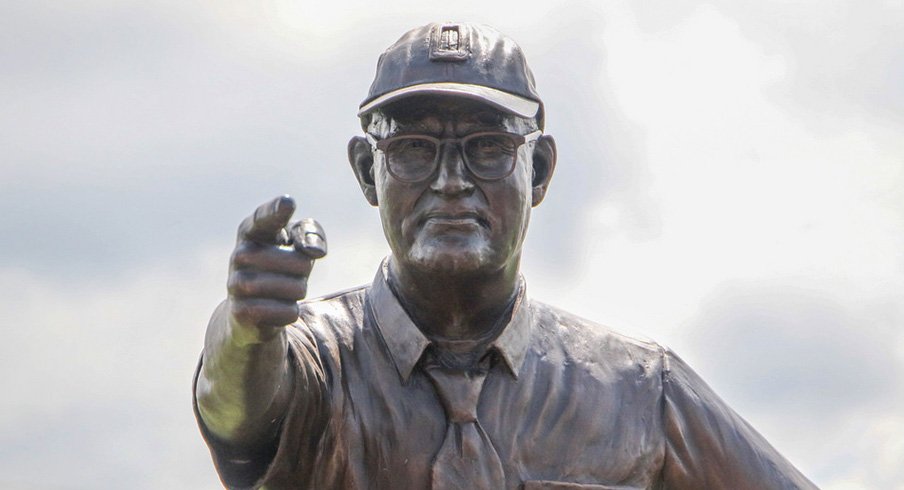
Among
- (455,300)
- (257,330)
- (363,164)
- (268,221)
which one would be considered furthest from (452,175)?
(268,221)

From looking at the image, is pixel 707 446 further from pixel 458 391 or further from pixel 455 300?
pixel 455 300

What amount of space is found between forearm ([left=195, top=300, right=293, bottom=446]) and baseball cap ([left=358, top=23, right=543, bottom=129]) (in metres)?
1.35

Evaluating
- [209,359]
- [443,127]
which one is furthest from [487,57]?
[209,359]

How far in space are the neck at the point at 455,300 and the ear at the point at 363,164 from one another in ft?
1.09

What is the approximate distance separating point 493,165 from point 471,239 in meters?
0.34

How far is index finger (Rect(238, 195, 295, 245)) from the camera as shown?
27.1 ft

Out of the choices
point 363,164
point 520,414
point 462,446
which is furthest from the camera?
point 363,164

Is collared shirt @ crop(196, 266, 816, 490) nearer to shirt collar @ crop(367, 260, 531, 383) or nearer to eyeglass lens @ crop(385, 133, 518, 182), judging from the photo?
shirt collar @ crop(367, 260, 531, 383)

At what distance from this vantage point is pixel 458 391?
10.1 m

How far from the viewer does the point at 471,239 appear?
32.3ft

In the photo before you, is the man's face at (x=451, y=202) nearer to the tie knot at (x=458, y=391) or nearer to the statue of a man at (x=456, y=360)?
the statue of a man at (x=456, y=360)

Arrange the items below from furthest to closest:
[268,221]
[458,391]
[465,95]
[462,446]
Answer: [458,391] < [462,446] < [465,95] < [268,221]

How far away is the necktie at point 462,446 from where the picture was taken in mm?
9938

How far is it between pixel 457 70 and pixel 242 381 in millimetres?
1842
